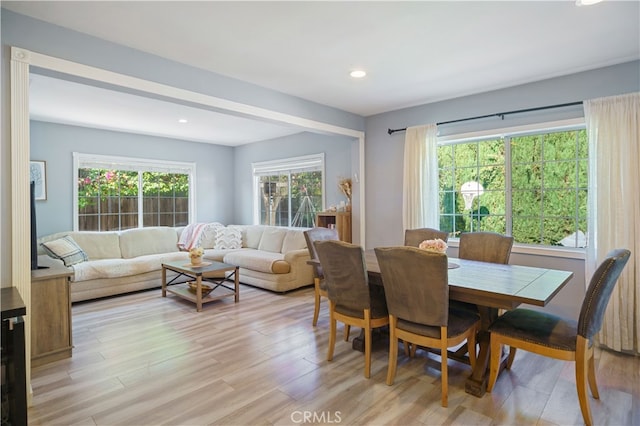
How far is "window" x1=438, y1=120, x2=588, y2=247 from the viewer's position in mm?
3562

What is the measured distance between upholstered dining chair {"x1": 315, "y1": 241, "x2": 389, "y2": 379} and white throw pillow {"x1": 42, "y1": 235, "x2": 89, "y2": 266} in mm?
3819

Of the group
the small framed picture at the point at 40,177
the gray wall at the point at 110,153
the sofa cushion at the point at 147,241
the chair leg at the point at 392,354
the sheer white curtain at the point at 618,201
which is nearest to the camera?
the chair leg at the point at 392,354

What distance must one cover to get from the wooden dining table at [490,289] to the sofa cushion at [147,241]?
4361 mm

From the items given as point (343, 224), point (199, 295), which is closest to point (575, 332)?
point (343, 224)

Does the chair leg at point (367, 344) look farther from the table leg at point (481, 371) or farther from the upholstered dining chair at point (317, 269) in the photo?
the upholstered dining chair at point (317, 269)

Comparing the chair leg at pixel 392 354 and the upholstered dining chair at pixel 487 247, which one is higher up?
the upholstered dining chair at pixel 487 247

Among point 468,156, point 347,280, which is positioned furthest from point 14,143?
point 468,156

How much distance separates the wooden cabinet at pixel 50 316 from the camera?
2723mm

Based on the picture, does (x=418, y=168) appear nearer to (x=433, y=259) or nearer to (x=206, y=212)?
(x=433, y=259)

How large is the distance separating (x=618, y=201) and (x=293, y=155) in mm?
4673

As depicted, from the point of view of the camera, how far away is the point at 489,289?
2203 millimetres

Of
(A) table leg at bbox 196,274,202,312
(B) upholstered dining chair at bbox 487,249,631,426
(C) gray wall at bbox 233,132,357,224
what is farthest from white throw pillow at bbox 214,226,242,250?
(B) upholstered dining chair at bbox 487,249,631,426

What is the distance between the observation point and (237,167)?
762cm

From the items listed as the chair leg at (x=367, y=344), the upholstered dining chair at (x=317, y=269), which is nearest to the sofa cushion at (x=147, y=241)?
the upholstered dining chair at (x=317, y=269)
